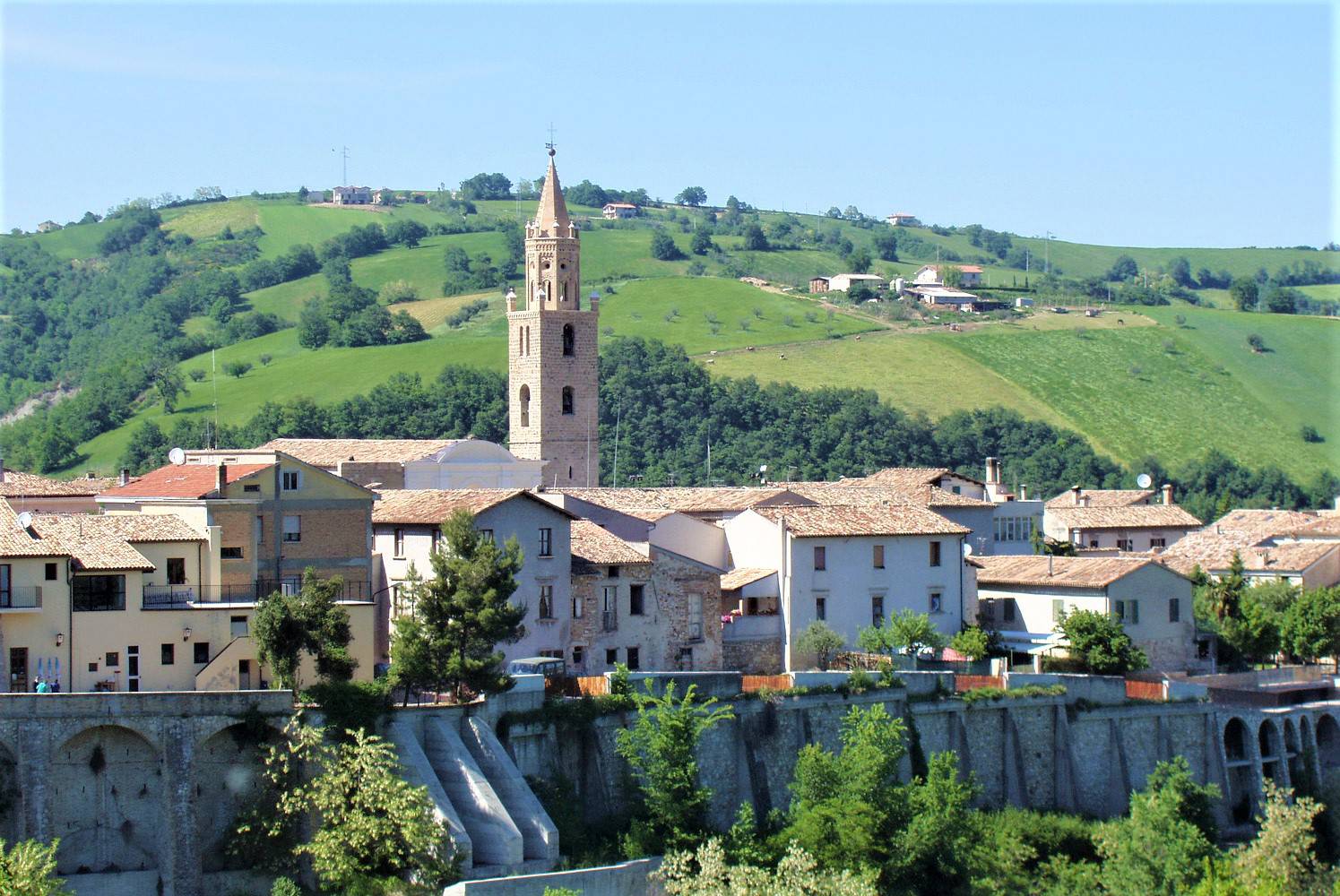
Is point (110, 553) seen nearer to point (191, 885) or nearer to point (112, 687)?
point (112, 687)

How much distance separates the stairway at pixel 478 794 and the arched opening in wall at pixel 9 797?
699 cm

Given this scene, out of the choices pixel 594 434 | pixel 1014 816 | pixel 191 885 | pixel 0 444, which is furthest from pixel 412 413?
pixel 191 885

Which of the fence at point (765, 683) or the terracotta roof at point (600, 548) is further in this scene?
the terracotta roof at point (600, 548)

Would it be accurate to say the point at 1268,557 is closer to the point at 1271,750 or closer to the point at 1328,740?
the point at 1328,740

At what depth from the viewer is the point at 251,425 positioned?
12762cm

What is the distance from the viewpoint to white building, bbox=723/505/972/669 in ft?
194

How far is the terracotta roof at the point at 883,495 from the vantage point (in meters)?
70.8

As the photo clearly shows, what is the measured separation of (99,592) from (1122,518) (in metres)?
52.4

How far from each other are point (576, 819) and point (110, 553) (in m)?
10.8

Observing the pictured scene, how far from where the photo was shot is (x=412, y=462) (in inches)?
2854

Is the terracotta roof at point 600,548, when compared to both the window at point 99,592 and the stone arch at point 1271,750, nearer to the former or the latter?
the window at point 99,592

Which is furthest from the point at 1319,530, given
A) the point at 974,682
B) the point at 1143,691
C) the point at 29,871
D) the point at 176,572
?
the point at 29,871

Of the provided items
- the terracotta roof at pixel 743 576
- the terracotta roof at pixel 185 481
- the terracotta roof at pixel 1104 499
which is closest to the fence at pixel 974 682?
the terracotta roof at pixel 743 576

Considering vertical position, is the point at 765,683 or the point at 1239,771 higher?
the point at 765,683
